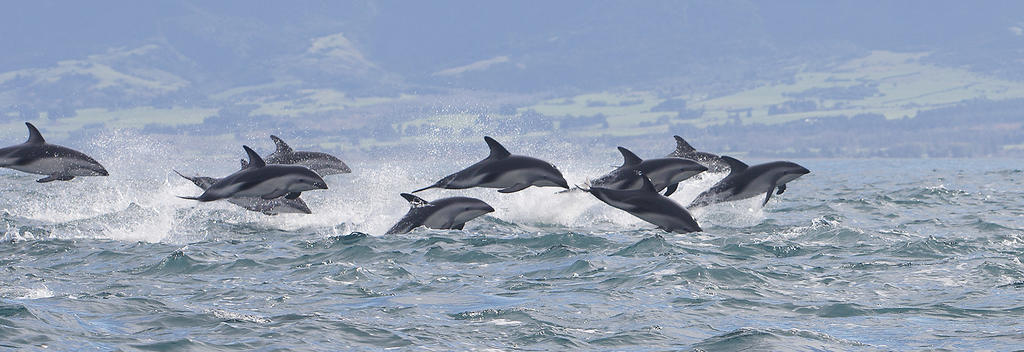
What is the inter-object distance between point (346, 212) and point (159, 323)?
1506 cm

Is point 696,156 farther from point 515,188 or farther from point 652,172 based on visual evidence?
point 515,188

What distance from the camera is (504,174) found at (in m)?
20.8

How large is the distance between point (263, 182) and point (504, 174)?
385 centimetres

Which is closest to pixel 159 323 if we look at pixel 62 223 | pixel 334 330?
pixel 334 330

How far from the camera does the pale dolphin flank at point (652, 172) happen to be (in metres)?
21.2

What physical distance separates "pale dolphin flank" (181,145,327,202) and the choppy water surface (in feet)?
3.46

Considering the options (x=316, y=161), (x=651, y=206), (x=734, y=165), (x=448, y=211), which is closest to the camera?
(x=651, y=206)

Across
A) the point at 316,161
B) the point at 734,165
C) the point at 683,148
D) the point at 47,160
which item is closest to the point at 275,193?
the point at 316,161

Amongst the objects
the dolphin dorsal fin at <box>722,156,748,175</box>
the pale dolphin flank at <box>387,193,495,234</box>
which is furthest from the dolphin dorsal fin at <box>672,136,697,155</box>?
the pale dolphin flank at <box>387,193,495,234</box>

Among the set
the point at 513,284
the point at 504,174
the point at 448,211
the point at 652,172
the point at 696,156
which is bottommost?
the point at 513,284

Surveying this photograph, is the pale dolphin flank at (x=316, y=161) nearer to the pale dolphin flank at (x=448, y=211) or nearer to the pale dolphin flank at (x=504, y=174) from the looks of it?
the pale dolphin flank at (x=448, y=211)

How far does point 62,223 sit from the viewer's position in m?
28.0

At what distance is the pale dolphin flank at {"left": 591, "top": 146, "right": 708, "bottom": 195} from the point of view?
21.2 metres

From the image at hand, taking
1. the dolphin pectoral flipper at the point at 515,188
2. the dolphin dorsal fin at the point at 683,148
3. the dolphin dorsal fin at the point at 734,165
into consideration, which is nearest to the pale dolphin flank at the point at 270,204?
the dolphin pectoral flipper at the point at 515,188
